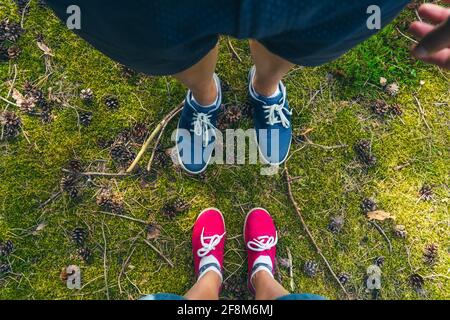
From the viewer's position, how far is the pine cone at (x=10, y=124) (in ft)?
6.08

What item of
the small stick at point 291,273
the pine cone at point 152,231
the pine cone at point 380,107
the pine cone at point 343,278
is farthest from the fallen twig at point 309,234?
the pine cone at point 152,231

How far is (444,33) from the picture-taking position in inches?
31.5

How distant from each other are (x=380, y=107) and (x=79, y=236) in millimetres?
1611

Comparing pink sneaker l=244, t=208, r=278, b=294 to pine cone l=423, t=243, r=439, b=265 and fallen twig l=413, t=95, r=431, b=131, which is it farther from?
fallen twig l=413, t=95, r=431, b=131

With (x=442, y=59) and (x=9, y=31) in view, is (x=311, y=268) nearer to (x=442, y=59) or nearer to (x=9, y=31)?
(x=442, y=59)

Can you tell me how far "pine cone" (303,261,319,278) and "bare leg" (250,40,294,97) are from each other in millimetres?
829

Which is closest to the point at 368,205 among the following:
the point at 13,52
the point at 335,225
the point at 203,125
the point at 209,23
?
the point at 335,225

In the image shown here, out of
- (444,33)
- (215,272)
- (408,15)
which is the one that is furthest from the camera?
(408,15)

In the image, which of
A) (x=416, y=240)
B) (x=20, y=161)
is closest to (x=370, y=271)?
(x=416, y=240)

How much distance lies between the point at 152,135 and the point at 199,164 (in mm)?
273

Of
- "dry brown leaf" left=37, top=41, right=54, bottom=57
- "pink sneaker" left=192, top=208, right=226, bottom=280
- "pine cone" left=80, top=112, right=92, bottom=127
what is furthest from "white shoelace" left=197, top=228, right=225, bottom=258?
"dry brown leaf" left=37, top=41, right=54, bottom=57

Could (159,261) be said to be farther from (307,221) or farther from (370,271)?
(370,271)

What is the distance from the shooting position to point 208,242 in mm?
1794

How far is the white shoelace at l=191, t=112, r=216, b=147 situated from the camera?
5.93 feet
